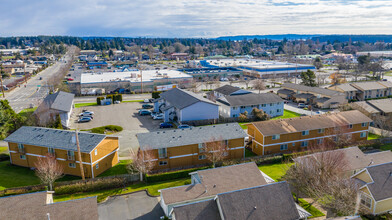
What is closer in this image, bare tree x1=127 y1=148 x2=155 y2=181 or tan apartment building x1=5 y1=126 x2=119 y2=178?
bare tree x1=127 y1=148 x2=155 y2=181

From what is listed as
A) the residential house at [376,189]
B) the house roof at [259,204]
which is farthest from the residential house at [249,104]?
the house roof at [259,204]

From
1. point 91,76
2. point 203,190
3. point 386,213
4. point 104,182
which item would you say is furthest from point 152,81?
point 386,213

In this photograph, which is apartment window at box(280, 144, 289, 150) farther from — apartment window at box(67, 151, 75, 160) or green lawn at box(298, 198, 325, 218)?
apartment window at box(67, 151, 75, 160)

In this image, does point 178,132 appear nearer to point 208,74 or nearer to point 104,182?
point 104,182

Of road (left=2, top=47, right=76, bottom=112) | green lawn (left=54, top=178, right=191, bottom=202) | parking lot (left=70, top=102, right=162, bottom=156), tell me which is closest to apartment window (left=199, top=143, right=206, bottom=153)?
green lawn (left=54, top=178, right=191, bottom=202)

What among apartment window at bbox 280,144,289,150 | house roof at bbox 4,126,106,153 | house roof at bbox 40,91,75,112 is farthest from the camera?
house roof at bbox 40,91,75,112

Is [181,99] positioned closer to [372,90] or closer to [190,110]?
[190,110]

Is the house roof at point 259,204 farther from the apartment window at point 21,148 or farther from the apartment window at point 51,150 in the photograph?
the apartment window at point 21,148
